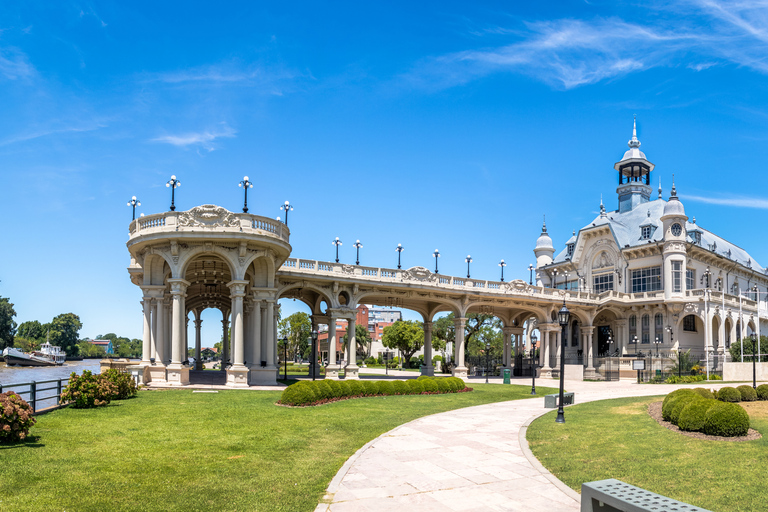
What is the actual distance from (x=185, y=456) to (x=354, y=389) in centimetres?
1517

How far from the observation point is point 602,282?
212 ft

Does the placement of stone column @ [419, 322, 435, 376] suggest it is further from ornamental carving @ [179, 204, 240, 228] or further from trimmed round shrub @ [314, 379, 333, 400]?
trimmed round shrub @ [314, 379, 333, 400]

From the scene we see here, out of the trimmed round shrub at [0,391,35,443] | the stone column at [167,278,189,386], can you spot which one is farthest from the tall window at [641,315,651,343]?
the trimmed round shrub at [0,391,35,443]

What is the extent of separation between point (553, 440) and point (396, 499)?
23.8ft

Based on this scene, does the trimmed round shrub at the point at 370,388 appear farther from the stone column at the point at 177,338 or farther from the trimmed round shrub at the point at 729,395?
the trimmed round shrub at the point at 729,395

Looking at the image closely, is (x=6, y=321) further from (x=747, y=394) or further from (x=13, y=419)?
(x=747, y=394)

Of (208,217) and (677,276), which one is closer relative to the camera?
(208,217)

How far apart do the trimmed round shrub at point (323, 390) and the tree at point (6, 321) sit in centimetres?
11280

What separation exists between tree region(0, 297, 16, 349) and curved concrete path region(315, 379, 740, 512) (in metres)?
122

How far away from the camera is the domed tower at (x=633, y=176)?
227 ft

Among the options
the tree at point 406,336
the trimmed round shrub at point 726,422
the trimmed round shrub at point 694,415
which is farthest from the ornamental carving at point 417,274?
the tree at point 406,336

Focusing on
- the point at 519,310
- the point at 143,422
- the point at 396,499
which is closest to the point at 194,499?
the point at 396,499

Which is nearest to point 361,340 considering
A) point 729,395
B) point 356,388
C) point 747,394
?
point 356,388

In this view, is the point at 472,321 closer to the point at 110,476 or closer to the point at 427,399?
the point at 427,399
